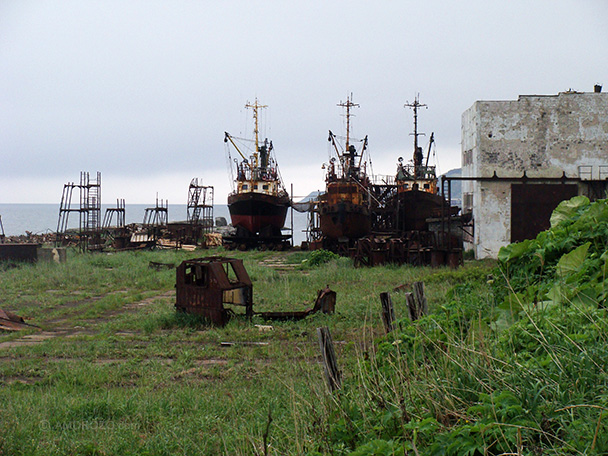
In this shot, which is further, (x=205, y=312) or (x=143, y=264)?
(x=143, y=264)

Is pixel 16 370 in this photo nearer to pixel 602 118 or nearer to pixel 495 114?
A: pixel 495 114

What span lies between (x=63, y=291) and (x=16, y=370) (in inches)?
358

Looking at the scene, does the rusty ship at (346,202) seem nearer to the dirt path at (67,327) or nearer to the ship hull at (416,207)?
the ship hull at (416,207)

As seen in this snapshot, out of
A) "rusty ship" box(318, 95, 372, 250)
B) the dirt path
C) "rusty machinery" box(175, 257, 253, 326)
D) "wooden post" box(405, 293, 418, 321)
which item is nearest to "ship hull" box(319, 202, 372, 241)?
"rusty ship" box(318, 95, 372, 250)

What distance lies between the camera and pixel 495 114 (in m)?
21.2

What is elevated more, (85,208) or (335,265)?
(85,208)

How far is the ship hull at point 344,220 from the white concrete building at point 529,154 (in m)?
10.5

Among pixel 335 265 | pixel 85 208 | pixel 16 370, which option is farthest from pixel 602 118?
pixel 85 208

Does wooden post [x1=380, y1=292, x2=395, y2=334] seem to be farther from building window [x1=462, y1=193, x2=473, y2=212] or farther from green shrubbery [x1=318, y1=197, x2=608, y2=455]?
building window [x1=462, y1=193, x2=473, y2=212]

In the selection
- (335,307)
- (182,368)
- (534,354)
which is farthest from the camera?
(335,307)

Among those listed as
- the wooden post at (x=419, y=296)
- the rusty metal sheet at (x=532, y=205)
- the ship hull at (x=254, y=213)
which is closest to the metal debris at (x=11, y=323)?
the wooden post at (x=419, y=296)

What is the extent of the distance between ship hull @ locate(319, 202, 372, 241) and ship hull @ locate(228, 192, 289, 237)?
23.5 ft

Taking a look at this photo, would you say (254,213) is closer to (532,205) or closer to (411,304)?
(532,205)

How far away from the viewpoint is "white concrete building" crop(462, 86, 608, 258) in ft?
66.3
